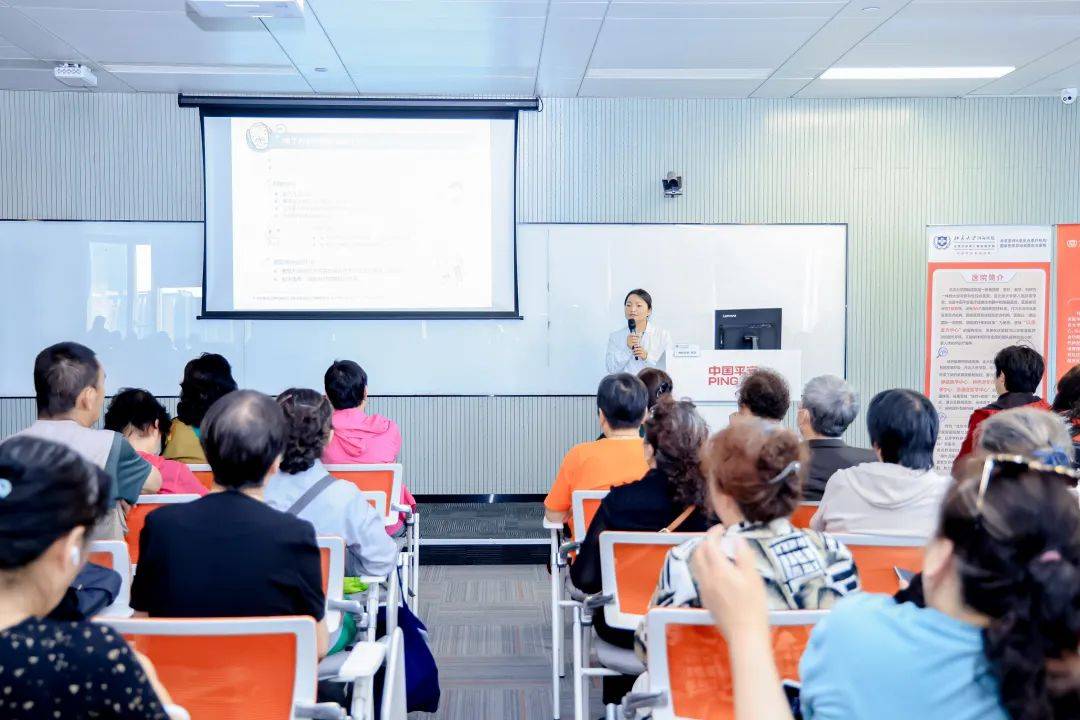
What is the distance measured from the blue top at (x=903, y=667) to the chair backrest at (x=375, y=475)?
8.50ft

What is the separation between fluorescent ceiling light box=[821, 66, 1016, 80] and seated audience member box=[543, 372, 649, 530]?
11.8 ft

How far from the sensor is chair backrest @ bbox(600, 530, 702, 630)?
7.74ft

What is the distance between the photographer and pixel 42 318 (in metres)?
6.48

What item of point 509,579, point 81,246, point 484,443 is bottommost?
point 509,579

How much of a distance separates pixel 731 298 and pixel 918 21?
2.32 metres

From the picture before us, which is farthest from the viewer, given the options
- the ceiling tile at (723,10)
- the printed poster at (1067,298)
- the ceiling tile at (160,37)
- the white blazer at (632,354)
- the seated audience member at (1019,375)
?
the printed poster at (1067,298)

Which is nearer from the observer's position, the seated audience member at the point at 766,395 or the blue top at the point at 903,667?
the blue top at the point at 903,667

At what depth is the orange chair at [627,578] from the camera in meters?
2.35

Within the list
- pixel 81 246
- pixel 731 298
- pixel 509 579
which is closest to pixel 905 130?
pixel 731 298

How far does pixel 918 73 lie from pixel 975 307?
186 centimetres

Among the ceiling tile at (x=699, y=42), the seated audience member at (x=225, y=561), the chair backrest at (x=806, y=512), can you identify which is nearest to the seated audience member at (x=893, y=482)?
the chair backrest at (x=806, y=512)

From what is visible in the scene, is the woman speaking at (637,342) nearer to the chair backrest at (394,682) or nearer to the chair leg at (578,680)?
the chair leg at (578,680)

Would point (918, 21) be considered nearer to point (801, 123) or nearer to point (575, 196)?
point (801, 123)

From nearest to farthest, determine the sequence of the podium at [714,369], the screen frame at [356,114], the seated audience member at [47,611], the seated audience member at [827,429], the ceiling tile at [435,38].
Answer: the seated audience member at [47,611] → the seated audience member at [827,429] → the ceiling tile at [435,38] → the podium at [714,369] → the screen frame at [356,114]
